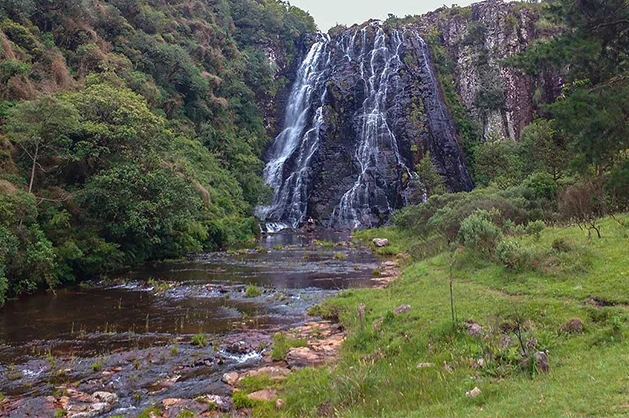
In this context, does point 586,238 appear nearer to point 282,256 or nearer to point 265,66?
point 282,256

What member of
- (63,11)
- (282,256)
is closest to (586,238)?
(282,256)

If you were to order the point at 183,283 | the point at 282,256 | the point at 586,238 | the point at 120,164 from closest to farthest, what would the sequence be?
the point at 586,238
the point at 183,283
the point at 120,164
the point at 282,256

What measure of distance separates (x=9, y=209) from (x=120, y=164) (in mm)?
6586

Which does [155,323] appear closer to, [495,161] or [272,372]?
[272,372]

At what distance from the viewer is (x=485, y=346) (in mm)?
7477

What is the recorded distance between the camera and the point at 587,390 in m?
5.23

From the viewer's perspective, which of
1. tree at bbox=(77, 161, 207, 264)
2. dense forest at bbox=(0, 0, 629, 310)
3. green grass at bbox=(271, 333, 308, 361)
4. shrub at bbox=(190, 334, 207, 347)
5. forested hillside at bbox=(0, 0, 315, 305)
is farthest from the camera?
tree at bbox=(77, 161, 207, 264)

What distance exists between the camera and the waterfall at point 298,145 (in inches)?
1805

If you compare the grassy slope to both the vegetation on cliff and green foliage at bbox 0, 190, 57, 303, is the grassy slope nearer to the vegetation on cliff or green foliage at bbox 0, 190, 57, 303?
the vegetation on cliff

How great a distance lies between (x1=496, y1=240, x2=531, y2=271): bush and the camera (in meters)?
11.7

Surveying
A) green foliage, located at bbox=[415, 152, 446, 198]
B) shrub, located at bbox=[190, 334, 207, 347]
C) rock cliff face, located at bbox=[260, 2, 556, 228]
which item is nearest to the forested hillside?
rock cliff face, located at bbox=[260, 2, 556, 228]

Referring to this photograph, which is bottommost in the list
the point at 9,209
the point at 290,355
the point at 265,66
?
the point at 290,355

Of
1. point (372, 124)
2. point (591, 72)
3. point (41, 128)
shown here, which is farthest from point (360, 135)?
point (591, 72)

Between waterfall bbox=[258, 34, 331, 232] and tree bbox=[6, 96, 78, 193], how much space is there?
23.8 m
